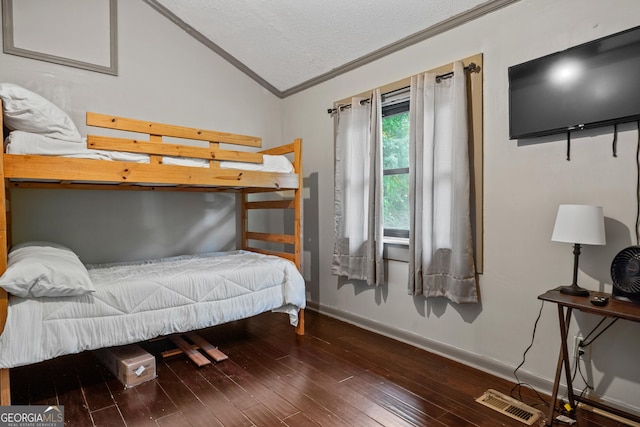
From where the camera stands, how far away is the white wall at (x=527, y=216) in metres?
1.78

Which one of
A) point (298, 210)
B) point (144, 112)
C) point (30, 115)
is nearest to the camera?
point (30, 115)

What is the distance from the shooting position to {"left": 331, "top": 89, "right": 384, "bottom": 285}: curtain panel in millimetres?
2836

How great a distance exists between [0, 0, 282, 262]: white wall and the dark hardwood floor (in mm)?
1012

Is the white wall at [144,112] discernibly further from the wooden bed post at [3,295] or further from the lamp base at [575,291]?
the lamp base at [575,291]

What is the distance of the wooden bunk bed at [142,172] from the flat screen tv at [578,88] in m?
1.62

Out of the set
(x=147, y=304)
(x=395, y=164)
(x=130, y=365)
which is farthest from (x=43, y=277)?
(x=395, y=164)

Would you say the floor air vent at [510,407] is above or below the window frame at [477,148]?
below

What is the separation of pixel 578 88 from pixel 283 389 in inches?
90.5

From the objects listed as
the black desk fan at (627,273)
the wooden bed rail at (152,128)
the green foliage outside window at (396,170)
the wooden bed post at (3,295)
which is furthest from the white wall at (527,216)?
the wooden bed post at (3,295)

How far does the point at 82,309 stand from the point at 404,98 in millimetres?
2587

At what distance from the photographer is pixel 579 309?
1.60 m

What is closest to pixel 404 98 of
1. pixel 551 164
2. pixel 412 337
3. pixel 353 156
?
pixel 353 156

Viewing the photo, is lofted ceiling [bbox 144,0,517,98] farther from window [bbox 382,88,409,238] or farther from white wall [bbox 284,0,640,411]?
window [bbox 382,88,409,238]

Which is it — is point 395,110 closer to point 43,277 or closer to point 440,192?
point 440,192
